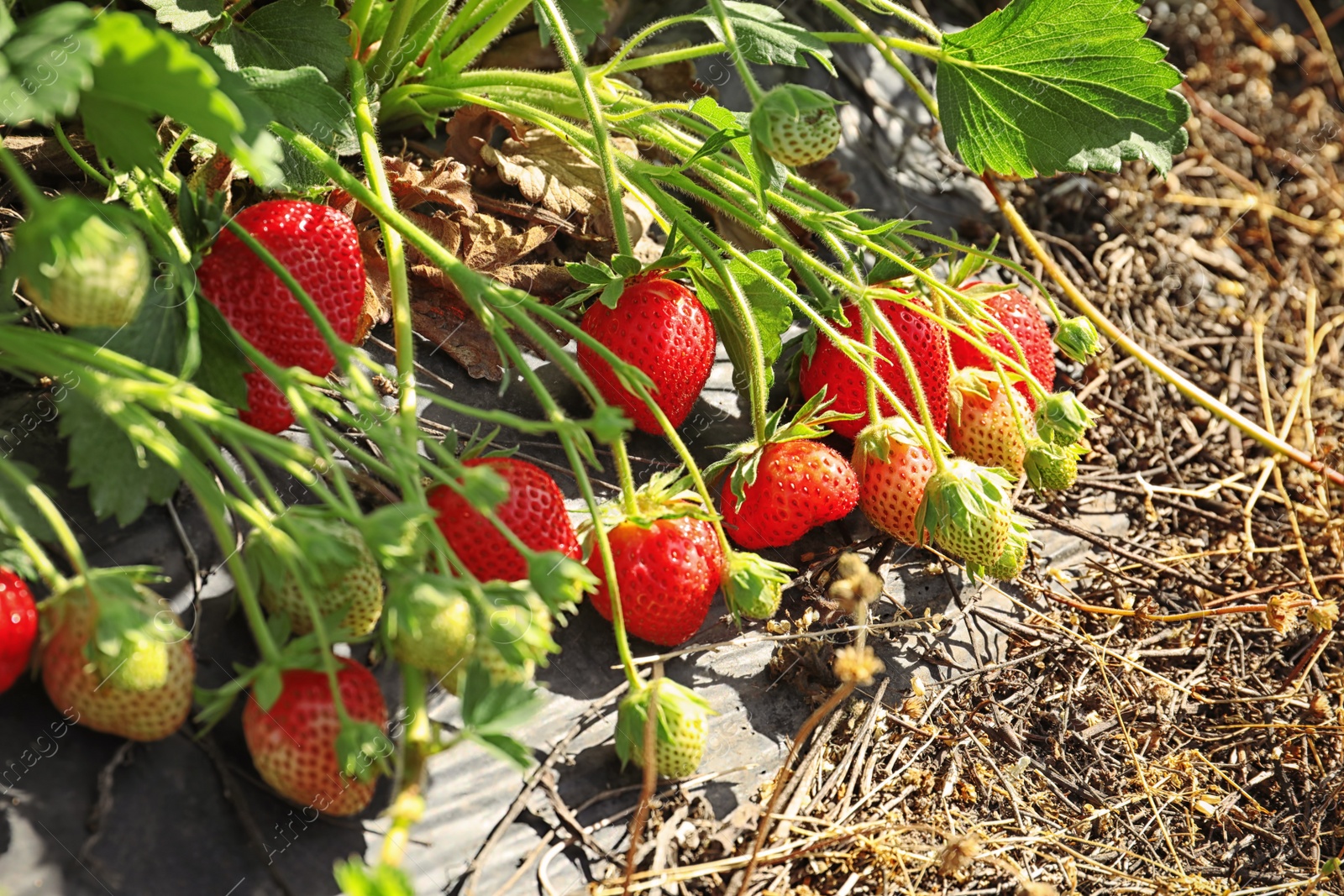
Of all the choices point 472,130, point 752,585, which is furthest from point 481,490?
point 472,130

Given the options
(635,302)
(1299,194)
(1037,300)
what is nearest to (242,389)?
(635,302)

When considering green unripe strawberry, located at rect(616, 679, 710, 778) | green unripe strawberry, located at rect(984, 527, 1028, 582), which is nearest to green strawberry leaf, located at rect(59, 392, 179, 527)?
green unripe strawberry, located at rect(616, 679, 710, 778)

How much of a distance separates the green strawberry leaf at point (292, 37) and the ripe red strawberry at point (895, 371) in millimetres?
639

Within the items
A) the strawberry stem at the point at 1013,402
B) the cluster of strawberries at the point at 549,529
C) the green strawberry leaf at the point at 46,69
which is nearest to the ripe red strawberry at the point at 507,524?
the cluster of strawberries at the point at 549,529

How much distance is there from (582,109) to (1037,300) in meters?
0.83

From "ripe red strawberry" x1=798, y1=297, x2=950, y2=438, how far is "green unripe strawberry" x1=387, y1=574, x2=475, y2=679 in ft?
2.14

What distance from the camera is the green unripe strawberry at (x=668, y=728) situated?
949mm

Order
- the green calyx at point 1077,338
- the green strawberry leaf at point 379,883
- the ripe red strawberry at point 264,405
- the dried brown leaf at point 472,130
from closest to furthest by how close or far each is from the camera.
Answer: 1. the green strawberry leaf at point 379,883
2. the ripe red strawberry at point 264,405
3. the green calyx at point 1077,338
4. the dried brown leaf at point 472,130

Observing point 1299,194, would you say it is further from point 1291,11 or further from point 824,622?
point 824,622

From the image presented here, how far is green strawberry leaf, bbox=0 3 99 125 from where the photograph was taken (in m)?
0.66

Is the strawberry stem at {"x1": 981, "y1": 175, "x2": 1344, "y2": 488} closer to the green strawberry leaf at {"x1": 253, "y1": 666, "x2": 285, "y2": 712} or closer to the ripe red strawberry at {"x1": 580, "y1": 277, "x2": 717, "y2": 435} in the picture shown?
the ripe red strawberry at {"x1": 580, "y1": 277, "x2": 717, "y2": 435}

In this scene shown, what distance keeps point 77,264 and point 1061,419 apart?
0.96 metres

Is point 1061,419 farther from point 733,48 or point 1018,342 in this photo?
point 733,48

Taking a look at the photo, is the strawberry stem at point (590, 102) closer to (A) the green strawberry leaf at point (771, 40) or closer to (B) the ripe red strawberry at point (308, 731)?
(A) the green strawberry leaf at point (771, 40)
